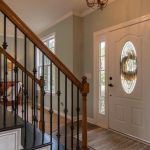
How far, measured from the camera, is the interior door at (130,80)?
3041mm

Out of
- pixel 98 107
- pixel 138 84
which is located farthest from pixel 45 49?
pixel 98 107

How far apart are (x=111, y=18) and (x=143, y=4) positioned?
0.76 meters

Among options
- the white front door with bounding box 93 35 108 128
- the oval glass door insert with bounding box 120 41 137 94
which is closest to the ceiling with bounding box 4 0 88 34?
the white front door with bounding box 93 35 108 128

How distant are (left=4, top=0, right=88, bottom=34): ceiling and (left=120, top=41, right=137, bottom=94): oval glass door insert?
1467mm

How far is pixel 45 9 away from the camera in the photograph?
4.27 meters

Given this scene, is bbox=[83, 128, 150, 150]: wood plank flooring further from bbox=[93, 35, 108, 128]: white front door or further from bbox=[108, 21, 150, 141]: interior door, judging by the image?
bbox=[93, 35, 108, 128]: white front door

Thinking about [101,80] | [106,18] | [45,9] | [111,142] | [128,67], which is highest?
[45,9]

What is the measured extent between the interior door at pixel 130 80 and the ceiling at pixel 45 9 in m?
1.14

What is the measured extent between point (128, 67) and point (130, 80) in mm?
255

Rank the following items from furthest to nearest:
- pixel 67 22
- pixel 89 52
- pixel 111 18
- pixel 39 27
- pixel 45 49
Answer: pixel 39 27
pixel 67 22
pixel 89 52
pixel 111 18
pixel 45 49

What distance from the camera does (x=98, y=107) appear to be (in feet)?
13.4

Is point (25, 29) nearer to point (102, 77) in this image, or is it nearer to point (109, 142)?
point (109, 142)

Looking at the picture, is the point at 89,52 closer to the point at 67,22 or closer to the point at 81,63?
the point at 81,63

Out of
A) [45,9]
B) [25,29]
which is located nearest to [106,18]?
[45,9]
